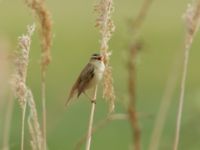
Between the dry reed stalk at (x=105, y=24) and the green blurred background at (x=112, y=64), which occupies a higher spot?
the green blurred background at (x=112, y=64)

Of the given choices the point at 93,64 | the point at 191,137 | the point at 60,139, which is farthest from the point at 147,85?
the point at 93,64

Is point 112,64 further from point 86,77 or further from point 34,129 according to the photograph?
point 34,129

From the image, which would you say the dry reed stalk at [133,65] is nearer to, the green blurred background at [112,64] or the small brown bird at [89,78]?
the small brown bird at [89,78]

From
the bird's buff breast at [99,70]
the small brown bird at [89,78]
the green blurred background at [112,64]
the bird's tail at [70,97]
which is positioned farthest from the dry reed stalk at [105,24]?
the green blurred background at [112,64]

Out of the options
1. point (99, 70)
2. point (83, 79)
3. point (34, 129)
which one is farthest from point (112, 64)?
point (34, 129)

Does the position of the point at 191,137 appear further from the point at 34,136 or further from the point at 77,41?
the point at 77,41

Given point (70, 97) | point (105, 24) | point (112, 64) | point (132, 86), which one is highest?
point (112, 64)
